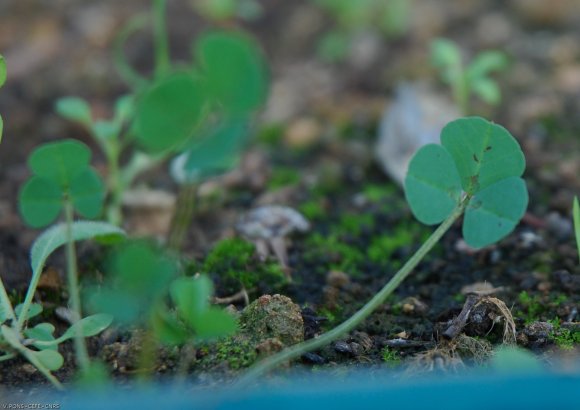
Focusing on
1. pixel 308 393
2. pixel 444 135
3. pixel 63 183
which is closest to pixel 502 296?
pixel 444 135

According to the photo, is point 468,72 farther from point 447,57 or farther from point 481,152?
point 481,152

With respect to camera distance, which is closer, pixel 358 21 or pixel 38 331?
pixel 38 331

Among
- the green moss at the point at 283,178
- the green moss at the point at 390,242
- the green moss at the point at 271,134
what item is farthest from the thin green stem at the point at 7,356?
the green moss at the point at 271,134

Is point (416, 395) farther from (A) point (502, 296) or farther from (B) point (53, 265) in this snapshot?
(B) point (53, 265)

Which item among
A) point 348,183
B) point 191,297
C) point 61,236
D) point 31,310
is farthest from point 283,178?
point 191,297

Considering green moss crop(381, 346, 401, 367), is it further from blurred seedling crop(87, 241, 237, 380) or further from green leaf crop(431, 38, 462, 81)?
green leaf crop(431, 38, 462, 81)

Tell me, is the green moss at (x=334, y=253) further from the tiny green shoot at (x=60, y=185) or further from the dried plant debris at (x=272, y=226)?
the tiny green shoot at (x=60, y=185)
